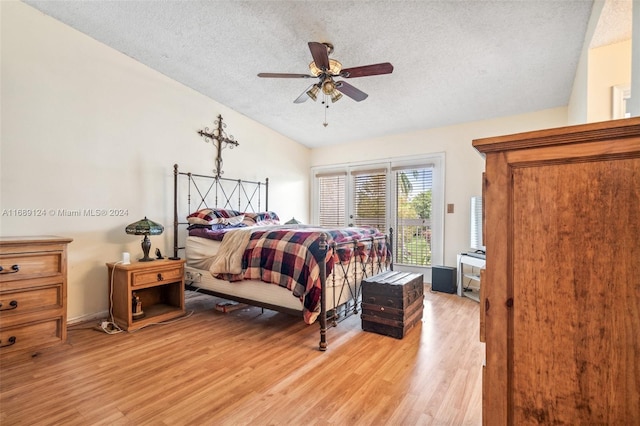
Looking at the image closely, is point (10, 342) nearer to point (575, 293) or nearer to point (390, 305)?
point (390, 305)

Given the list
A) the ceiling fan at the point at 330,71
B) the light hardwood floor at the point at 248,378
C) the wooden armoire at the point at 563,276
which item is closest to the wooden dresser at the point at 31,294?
the light hardwood floor at the point at 248,378

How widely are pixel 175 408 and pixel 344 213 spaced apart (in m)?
4.38

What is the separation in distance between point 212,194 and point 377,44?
2863 millimetres

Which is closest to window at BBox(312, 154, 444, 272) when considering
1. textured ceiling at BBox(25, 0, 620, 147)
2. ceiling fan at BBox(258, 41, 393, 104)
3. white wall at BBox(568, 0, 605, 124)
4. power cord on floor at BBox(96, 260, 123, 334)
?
textured ceiling at BBox(25, 0, 620, 147)

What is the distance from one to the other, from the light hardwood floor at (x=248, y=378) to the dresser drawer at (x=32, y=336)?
4.6 inches

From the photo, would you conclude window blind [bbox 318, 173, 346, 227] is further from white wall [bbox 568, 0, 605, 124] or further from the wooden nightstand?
white wall [bbox 568, 0, 605, 124]

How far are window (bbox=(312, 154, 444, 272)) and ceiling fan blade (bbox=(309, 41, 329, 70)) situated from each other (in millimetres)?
2780

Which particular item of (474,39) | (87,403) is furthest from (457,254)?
(87,403)

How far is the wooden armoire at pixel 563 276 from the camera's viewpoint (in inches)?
29.2

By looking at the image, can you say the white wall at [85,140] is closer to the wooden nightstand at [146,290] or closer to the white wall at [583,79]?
the wooden nightstand at [146,290]

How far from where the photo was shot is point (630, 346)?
0.74m

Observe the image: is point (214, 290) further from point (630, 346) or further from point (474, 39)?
point (474, 39)

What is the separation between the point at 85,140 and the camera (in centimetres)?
313

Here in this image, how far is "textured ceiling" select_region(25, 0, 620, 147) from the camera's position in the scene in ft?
8.48
